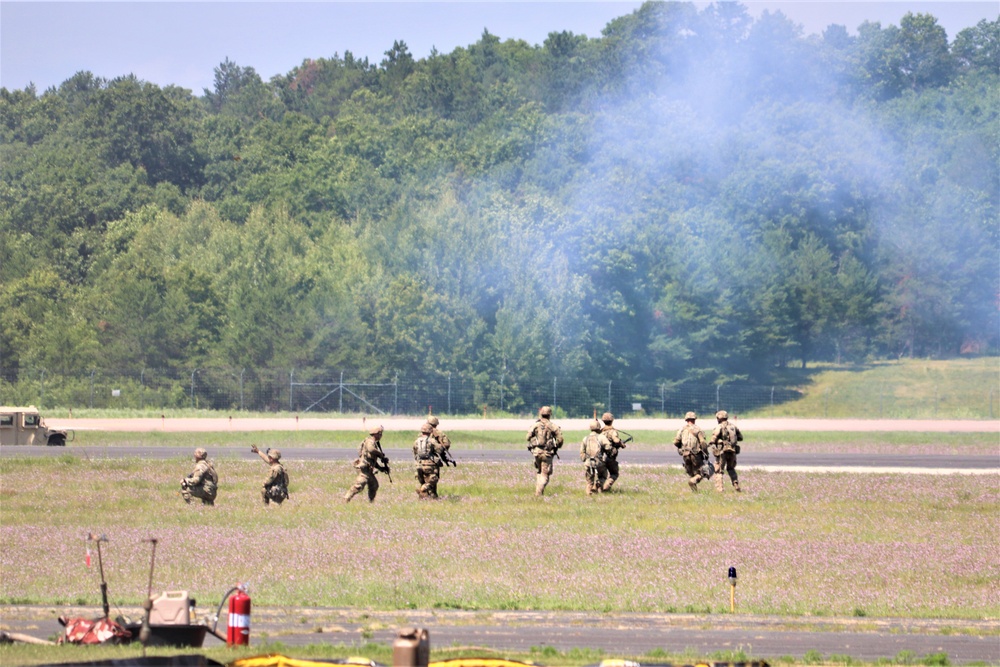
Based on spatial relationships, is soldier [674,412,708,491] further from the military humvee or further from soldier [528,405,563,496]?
the military humvee

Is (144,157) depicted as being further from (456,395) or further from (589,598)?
(589,598)

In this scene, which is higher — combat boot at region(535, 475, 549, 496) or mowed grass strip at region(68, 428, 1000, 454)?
mowed grass strip at region(68, 428, 1000, 454)

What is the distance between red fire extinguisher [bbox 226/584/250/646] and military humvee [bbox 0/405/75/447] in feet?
124

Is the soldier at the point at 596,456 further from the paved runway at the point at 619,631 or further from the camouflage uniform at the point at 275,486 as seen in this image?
the paved runway at the point at 619,631

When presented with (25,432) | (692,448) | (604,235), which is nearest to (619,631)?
(692,448)

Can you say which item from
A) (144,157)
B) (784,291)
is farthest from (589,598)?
(144,157)

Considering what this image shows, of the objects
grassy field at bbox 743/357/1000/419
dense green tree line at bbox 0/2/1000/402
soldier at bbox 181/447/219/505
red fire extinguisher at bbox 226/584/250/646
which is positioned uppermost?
dense green tree line at bbox 0/2/1000/402

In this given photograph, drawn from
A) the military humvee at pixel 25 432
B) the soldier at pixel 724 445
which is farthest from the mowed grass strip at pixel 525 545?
the military humvee at pixel 25 432

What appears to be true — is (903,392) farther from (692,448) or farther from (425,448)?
(425,448)

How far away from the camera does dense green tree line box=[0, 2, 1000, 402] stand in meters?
75.1

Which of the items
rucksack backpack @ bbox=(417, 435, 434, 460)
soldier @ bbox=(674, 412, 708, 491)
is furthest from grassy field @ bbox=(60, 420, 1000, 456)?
rucksack backpack @ bbox=(417, 435, 434, 460)

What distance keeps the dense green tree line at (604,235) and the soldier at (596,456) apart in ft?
134

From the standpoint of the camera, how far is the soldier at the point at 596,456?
30.5m

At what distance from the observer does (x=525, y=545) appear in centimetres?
2284
